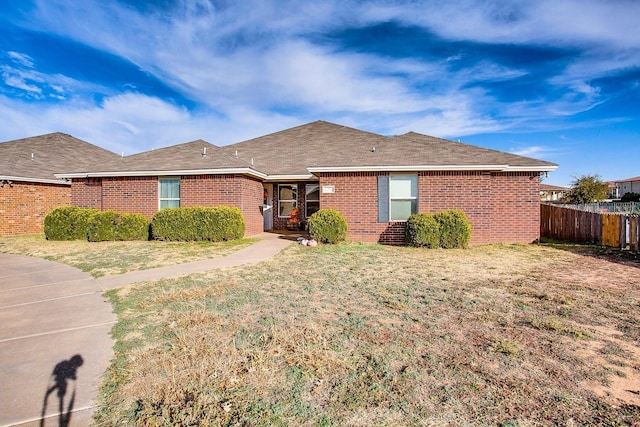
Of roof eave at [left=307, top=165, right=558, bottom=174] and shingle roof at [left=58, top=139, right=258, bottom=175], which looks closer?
roof eave at [left=307, top=165, right=558, bottom=174]

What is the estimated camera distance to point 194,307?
15.8 feet

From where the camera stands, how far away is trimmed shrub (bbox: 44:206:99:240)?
1293cm

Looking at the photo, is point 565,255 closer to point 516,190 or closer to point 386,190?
point 516,190

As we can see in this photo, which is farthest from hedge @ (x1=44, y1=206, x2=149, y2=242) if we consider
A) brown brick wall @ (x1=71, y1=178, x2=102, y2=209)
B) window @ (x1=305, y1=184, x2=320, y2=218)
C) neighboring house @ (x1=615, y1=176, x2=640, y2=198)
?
neighboring house @ (x1=615, y1=176, x2=640, y2=198)

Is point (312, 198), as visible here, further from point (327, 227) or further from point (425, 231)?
point (425, 231)

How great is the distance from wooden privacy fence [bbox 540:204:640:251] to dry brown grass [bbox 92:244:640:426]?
5345 mm

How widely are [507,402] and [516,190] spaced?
39.1 feet

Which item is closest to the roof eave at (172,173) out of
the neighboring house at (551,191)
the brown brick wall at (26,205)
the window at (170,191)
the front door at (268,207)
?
the window at (170,191)

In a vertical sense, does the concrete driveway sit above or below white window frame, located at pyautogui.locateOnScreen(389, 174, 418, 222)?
below

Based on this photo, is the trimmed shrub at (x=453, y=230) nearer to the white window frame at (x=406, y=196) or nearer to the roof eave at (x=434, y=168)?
the white window frame at (x=406, y=196)

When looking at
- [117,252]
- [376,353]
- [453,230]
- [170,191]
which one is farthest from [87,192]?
[376,353]

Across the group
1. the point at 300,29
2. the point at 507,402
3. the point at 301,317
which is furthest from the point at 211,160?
the point at 507,402

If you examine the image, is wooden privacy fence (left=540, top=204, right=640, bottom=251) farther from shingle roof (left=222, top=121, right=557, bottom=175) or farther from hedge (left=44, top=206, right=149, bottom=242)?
hedge (left=44, top=206, right=149, bottom=242)

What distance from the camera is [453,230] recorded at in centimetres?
1098
